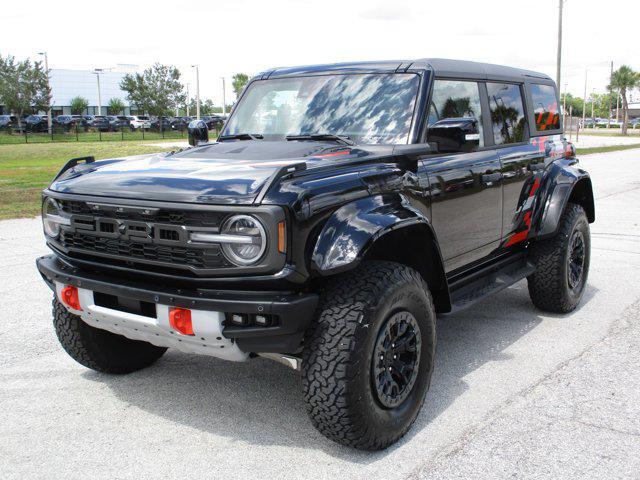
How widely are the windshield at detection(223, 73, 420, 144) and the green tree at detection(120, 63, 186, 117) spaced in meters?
→ 53.7

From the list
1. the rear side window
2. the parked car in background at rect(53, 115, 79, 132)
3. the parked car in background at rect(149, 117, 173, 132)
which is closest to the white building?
the parked car in background at rect(149, 117, 173, 132)

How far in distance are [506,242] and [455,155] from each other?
1.03 m

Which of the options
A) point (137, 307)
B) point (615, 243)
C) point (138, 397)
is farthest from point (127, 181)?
point (615, 243)

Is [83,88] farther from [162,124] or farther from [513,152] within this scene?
[513,152]

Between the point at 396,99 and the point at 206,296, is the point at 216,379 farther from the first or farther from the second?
the point at 396,99

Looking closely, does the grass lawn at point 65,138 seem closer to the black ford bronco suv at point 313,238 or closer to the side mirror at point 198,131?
the side mirror at point 198,131

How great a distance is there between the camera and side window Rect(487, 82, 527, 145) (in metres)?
4.88

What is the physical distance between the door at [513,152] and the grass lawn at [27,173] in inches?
322

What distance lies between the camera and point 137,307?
3.25m

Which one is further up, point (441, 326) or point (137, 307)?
point (137, 307)

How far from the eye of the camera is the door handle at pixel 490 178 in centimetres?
451

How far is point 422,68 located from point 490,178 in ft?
2.93

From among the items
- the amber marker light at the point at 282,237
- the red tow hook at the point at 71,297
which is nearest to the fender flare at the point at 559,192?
the amber marker light at the point at 282,237

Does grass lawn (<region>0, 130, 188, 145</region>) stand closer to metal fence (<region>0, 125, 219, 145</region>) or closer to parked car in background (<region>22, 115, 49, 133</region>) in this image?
metal fence (<region>0, 125, 219, 145</region>)
